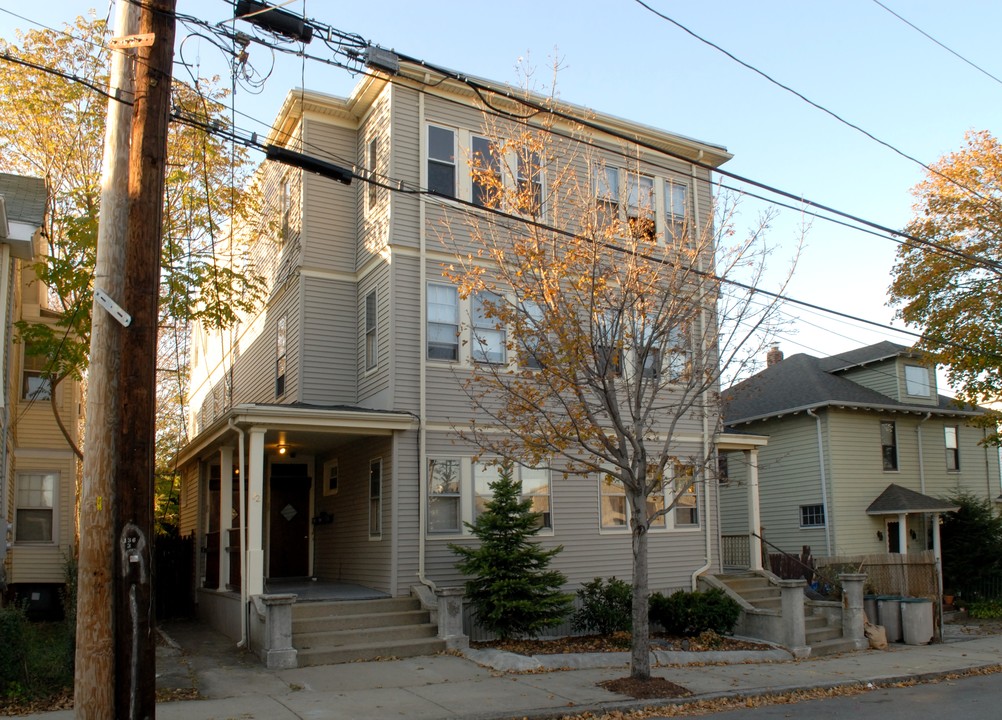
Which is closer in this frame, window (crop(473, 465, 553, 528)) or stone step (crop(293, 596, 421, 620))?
stone step (crop(293, 596, 421, 620))

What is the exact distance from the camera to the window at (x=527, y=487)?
15961mm

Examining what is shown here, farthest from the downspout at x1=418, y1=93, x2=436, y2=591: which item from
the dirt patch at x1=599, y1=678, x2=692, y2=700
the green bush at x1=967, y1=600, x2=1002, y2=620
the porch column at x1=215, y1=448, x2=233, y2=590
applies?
the green bush at x1=967, y1=600, x2=1002, y2=620

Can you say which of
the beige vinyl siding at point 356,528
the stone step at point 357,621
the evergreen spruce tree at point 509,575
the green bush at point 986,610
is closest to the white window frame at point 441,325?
the beige vinyl siding at point 356,528

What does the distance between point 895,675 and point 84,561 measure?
11.6 m

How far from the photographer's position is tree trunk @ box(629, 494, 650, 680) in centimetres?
1160

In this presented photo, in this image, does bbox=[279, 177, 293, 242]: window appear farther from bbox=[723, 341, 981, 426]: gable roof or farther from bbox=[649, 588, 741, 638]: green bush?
bbox=[723, 341, 981, 426]: gable roof

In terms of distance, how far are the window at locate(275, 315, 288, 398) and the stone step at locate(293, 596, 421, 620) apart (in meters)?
5.46

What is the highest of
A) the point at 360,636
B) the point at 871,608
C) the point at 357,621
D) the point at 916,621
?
the point at 357,621

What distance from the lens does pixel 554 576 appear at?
46.5 feet

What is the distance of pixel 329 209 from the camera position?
58.3 ft

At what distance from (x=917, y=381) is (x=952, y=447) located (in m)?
2.49

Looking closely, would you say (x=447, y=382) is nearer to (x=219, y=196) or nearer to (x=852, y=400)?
(x=219, y=196)

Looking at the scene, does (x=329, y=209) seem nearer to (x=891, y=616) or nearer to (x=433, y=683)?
(x=433, y=683)

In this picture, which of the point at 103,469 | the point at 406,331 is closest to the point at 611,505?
the point at 406,331
